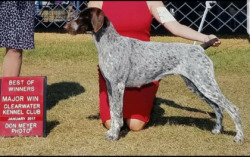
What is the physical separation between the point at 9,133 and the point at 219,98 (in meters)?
1.76

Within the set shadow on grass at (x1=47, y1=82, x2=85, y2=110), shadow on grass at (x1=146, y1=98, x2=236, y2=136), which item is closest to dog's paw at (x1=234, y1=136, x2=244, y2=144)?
shadow on grass at (x1=146, y1=98, x2=236, y2=136)

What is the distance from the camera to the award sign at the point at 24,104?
12.8ft

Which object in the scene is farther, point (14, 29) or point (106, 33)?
point (14, 29)

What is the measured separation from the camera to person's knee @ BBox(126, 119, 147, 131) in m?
4.18

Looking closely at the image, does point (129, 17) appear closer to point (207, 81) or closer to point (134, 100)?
point (134, 100)

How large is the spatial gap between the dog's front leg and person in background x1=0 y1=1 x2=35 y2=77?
→ 125 cm

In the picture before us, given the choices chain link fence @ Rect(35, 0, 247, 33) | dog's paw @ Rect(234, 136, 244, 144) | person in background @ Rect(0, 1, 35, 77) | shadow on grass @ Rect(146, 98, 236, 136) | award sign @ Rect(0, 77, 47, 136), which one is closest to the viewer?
dog's paw @ Rect(234, 136, 244, 144)

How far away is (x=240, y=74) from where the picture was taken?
7383 mm

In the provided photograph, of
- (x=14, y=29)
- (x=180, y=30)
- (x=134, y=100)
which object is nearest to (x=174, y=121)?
(x=134, y=100)

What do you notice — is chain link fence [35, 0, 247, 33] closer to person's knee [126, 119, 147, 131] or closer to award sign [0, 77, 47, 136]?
person's knee [126, 119, 147, 131]

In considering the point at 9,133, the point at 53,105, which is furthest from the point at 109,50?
the point at 53,105

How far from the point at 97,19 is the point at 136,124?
1.18 m

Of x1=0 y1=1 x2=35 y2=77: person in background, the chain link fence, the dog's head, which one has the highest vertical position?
the dog's head

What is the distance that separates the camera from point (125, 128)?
4.32 m
